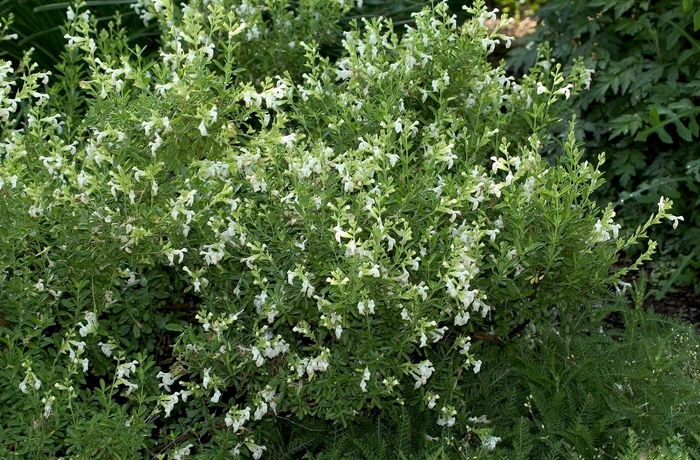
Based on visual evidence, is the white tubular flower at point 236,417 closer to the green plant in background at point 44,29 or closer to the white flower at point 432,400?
the white flower at point 432,400

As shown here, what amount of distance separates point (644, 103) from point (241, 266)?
2.71 m

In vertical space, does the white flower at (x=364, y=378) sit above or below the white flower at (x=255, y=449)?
above

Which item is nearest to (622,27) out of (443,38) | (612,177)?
(612,177)

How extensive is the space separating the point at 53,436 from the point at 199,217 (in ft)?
2.38

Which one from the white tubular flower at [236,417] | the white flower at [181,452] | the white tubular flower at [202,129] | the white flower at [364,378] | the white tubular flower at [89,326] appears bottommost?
the white flower at [181,452]

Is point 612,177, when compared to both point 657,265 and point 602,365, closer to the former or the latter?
point 657,265

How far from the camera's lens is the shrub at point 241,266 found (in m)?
2.47

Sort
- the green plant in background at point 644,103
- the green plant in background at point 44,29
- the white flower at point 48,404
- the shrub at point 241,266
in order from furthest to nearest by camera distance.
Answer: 1. the green plant in background at point 44,29
2. the green plant in background at point 644,103
3. the shrub at point 241,266
4. the white flower at point 48,404

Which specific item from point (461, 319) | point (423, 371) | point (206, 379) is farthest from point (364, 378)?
point (206, 379)

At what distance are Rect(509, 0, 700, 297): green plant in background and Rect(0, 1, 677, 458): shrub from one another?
6.14ft

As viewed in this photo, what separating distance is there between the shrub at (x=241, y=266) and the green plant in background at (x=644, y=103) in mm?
1871

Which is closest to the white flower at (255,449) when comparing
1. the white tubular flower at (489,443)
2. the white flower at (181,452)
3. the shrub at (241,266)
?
the shrub at (241,266)

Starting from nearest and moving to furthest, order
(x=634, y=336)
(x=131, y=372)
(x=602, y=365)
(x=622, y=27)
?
1. (x=131, y=372)
2. (x=602, y=365)
3. (x=634, y=336)
4. (x=622, y=27)

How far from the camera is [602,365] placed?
3.16 meters
